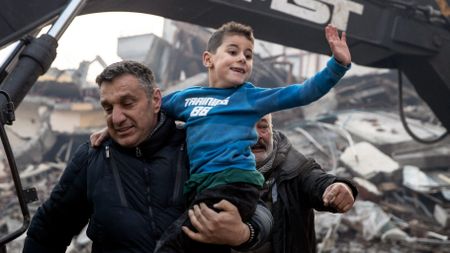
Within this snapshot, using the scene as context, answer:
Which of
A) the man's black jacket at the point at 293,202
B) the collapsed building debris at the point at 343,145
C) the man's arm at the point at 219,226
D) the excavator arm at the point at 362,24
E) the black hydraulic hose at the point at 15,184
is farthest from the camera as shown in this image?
the collapsed building debris at the point at 343,145

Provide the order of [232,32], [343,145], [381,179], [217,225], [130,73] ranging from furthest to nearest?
[343,145]
[381,179]
[232,32]
[130,73]
[217,225]

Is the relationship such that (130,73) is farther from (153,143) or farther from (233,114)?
(233,114)

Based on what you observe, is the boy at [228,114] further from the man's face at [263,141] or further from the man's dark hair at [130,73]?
the man's face at [263,141]

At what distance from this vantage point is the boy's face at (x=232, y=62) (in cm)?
183

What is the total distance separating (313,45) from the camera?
321 centimetres

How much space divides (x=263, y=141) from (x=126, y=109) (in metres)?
0.99

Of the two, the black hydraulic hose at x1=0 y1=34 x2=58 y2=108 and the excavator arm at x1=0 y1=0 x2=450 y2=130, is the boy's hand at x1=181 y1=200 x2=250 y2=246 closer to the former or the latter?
Answer: the black hydraulic hose at x1=0 y1=34 x2=58 y2=108

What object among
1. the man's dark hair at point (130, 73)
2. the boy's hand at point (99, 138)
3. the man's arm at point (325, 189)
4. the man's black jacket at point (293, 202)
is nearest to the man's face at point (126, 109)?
the man's dark hair at point (130, 73)

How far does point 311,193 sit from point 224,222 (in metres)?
0.86

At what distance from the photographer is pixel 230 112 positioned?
175 centimetres

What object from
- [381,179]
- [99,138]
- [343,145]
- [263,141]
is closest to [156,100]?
[99,138]

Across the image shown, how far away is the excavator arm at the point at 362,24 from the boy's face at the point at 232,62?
79 centimetres

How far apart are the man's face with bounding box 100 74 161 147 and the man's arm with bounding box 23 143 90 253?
8.7 inches

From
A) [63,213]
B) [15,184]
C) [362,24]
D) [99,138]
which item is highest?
[362,24]
